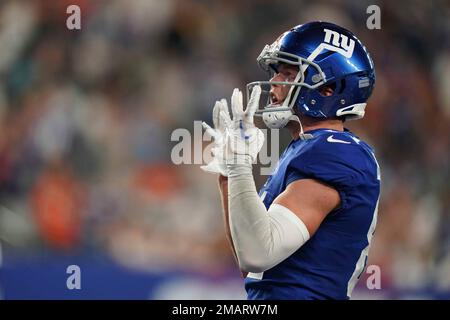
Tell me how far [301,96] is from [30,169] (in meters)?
2.92

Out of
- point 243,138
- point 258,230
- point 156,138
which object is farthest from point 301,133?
point 156,138

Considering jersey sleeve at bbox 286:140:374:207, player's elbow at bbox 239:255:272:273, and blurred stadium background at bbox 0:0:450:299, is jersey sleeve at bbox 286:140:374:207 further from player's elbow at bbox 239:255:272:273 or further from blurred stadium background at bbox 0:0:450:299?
blurred stadium background at bbox 0:0:450:299

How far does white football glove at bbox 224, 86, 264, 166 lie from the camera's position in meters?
2.26

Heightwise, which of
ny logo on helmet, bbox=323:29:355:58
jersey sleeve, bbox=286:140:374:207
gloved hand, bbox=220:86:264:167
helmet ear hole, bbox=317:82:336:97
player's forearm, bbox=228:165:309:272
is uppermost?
ny logo on helmet, bbox=323:29:355:58

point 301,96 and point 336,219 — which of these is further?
point 301,96

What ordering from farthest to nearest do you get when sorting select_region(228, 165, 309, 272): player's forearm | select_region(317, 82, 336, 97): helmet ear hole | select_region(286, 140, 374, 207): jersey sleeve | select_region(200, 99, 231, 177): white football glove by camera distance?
select_region(317, 82, 336, 97): helmet ear hole
select_region(200, 99, 231, 177): white football glove
select_region(286, 140, 374, 207): jersey sleeve
select_region(228, 165, 309, 272): player's forearm

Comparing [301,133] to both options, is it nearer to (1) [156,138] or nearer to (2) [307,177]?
(2) [307,177]

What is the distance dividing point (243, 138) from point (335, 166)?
272 millimetres

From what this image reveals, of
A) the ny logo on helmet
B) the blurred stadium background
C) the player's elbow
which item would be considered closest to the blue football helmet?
the ny logo on helmet

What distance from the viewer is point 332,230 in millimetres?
2324

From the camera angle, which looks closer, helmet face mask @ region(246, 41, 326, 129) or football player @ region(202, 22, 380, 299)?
football player @ region(202, 22, 380, 299)
